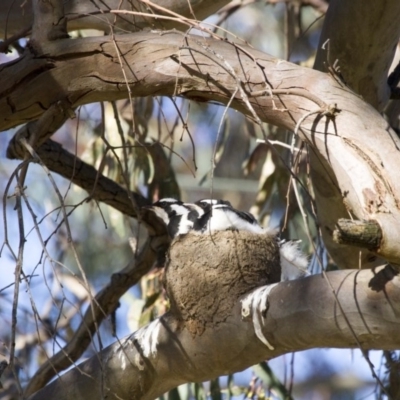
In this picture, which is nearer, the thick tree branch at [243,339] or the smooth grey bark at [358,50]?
the thick tree branch at [243,339]

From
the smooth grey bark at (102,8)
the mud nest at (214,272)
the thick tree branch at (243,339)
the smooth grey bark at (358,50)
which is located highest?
the smooth grey bark at (102,8)

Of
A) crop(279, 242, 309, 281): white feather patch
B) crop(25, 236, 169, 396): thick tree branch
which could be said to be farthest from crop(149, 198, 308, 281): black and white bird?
crop(25, 236, 169, 396): thick tree branch

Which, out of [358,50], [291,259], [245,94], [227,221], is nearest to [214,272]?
[227,221]

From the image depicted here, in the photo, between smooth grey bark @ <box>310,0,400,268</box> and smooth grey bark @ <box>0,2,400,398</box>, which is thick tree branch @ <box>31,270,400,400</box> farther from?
smooth grey bark @ <box>310,0,400,268</box>

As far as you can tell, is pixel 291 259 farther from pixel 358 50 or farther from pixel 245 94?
pixel 245 94

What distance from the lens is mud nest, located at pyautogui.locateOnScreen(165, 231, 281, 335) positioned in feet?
8.13

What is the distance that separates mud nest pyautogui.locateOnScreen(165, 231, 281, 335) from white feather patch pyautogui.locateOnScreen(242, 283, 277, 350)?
0.37 feet

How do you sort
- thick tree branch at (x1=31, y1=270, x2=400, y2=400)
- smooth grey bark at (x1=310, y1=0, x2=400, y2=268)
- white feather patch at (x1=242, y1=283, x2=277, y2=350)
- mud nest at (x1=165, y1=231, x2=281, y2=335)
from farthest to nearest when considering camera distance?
1. smooth grey bark at (x1=310, y1=0, x2=400, y2=268)
2. mud nest at (x1=165, y1=231, x2=281, y2=335)
3. white feather patch at (x1=242, y1=283, x2=277, y2=350)
4. thick tree branch at (x1=31, y1=270, x2=400, y2=400)

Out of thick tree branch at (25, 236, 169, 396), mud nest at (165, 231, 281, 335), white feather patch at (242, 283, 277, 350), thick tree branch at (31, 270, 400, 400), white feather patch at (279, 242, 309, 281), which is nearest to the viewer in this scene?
thick tree branch at (31, 270, 400, 400)

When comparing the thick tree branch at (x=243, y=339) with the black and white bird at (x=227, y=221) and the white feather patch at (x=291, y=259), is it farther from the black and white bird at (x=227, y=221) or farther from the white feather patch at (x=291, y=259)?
the white feather patch at (x=291, y=259)

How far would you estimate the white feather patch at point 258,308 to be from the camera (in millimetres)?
2189

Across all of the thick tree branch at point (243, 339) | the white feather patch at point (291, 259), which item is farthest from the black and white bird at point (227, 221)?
the thick tree branch at point (243, 339)

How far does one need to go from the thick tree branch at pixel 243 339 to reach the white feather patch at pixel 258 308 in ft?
0.05

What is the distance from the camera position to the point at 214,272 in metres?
2.80
